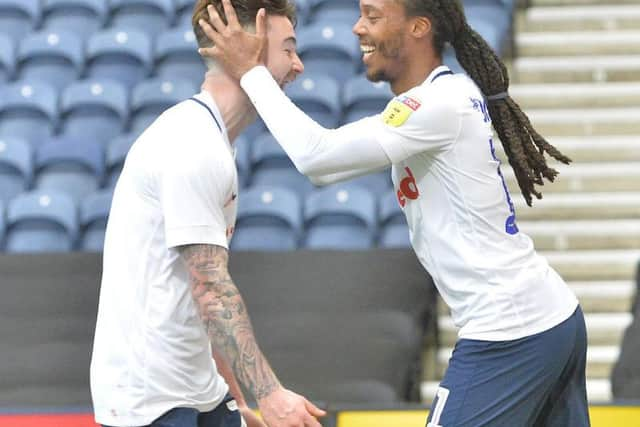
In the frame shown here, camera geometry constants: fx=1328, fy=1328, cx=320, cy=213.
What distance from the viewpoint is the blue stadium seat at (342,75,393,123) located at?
796 centimetres

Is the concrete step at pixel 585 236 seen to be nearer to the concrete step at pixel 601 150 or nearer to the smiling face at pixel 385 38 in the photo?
the concrete step at pixel 601 150

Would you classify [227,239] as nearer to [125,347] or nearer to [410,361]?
[125,347]

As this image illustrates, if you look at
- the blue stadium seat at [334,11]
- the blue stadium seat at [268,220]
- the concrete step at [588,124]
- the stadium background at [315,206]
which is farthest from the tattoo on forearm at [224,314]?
the blue stadium seat at [334,11]

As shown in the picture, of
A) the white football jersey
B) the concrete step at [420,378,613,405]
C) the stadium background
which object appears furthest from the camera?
the concrete step at [420,378,613,405]

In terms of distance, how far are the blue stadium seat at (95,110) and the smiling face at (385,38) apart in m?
5.06

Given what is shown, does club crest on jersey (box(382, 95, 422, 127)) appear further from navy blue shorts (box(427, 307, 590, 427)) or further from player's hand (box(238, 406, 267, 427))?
player's hand (box(238, 406, 267, 427))

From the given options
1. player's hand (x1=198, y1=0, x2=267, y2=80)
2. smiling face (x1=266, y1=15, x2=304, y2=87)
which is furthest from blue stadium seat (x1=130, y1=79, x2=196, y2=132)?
player's hand (x1=198, y1=0, x2=267, y2=80)

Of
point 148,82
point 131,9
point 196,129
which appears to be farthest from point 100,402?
point 131,9

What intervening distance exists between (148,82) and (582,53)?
298 centimetres

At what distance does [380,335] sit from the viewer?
6074 mm

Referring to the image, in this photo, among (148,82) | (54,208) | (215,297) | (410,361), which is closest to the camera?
(215,297)

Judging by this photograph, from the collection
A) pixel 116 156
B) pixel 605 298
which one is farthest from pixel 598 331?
pixel 116 156

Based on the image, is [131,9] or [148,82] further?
[131,9]

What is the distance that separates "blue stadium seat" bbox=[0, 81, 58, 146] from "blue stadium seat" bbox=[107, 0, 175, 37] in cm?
106
